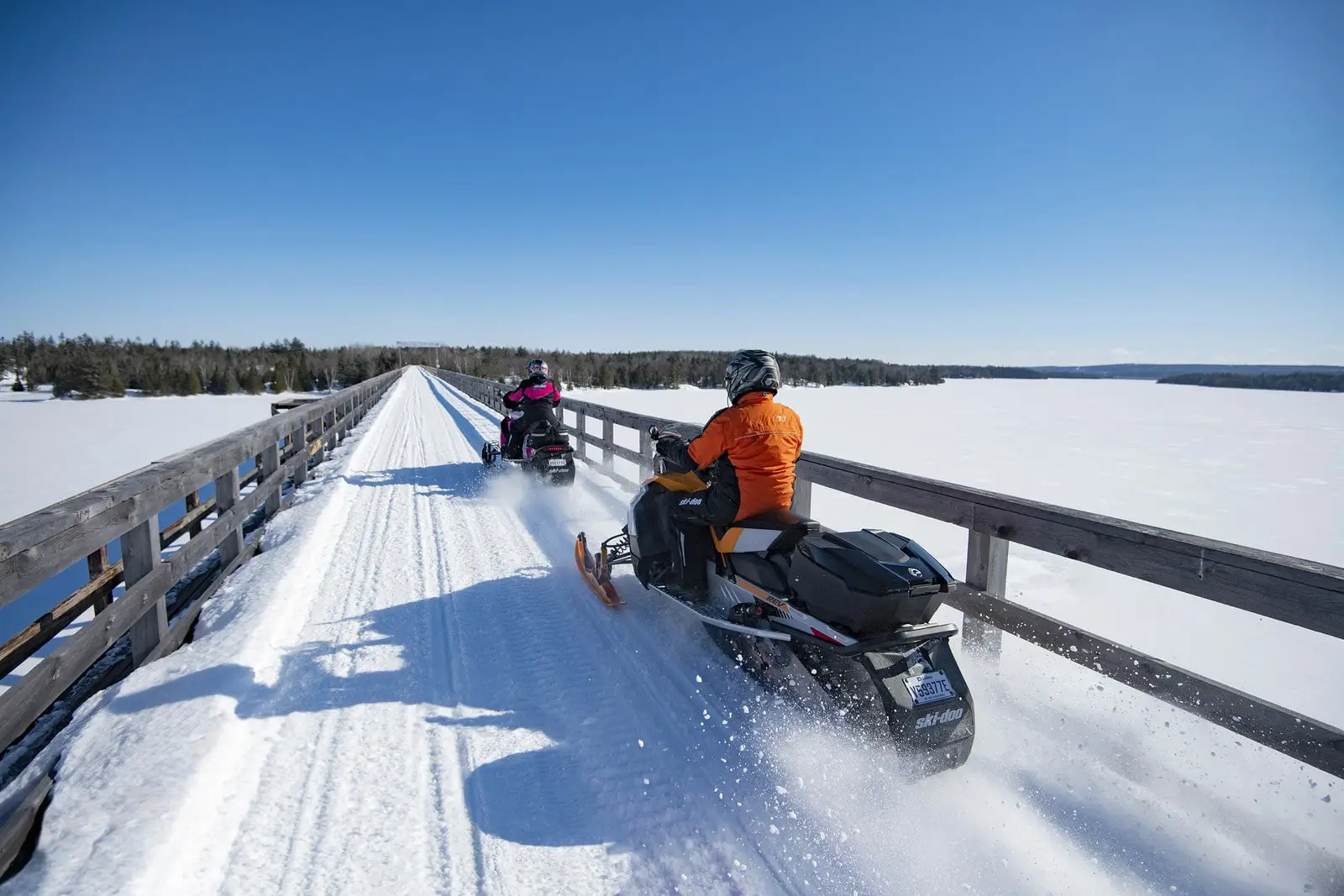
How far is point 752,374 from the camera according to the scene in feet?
10.8

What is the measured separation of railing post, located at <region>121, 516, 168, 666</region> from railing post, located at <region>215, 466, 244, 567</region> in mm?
1112

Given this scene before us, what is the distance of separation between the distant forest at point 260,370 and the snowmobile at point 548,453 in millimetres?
19609

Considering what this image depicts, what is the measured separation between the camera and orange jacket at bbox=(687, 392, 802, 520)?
10.4ft

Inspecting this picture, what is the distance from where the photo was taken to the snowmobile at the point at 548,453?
7.48 meters

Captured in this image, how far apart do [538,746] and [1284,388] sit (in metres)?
77.0

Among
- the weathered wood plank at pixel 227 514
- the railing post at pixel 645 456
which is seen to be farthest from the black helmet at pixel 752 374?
the railing post at pixel 645 456

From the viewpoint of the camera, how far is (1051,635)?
2557mm

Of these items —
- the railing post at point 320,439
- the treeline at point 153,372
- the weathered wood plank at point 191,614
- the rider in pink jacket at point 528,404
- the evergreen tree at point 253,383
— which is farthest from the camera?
the evergreen tree at point 253,383

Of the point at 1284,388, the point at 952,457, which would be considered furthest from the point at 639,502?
the point at 1284,388

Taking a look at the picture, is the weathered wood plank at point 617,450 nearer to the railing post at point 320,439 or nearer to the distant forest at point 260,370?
the railing post at point 320,439

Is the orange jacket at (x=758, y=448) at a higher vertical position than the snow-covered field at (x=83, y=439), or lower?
higher

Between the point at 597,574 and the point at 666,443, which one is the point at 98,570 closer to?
the point at 597,574

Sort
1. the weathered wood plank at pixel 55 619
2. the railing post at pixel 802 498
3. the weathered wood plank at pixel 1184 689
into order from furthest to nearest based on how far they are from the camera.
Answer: the railing post at pixel 802 498 < the weathered wood plank at pixel 55 619 < the weathered wood plank at pixel 1184 689

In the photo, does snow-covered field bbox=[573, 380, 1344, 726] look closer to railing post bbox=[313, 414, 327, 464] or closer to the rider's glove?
the rider's glove
